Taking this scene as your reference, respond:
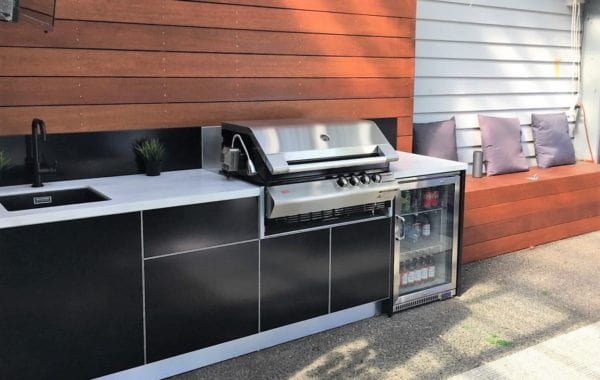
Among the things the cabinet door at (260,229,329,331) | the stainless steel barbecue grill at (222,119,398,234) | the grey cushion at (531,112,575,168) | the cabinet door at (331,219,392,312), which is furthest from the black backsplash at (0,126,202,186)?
the grey cushion at (531,112,575,168)

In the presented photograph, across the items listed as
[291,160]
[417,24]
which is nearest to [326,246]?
[291,160]

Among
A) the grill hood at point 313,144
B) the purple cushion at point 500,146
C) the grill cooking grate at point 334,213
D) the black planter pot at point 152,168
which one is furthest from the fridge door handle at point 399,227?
the purple cushion at point 500,146

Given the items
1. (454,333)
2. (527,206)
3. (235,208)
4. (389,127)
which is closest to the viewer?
(235,208)

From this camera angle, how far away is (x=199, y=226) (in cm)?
285

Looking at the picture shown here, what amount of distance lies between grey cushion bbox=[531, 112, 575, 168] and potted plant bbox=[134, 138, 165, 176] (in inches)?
151

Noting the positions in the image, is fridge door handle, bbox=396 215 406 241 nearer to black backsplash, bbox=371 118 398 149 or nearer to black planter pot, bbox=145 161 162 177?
black backsplash, bbox=371 118 398 149

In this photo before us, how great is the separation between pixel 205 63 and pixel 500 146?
114 inches

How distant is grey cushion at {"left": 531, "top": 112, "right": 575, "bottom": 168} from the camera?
5.67 meters

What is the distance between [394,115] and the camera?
4.38 m

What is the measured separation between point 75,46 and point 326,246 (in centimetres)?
164

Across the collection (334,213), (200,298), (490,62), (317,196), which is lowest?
(200,298)

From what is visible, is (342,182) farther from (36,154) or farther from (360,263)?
(36,154)

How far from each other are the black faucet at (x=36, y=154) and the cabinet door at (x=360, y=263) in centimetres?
150

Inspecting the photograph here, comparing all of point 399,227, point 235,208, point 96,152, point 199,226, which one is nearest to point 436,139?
point 399,227
